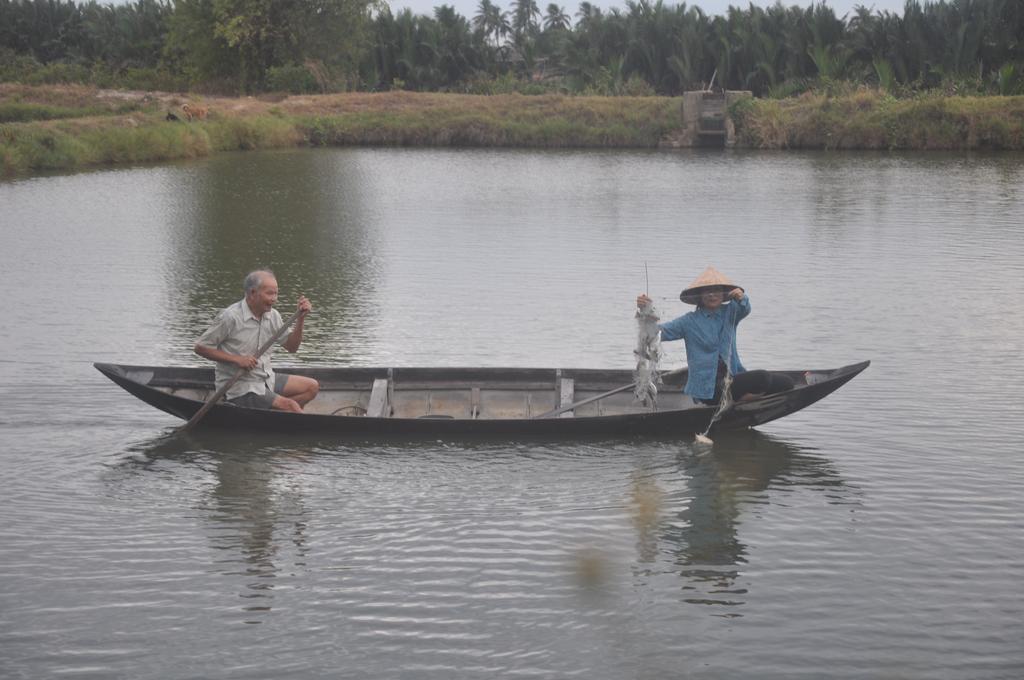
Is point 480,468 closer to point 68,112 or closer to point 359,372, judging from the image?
point 359,372

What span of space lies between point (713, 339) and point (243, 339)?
3562 mm

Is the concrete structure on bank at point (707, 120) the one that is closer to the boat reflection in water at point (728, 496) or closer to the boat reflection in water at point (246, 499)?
the boat reflection in water at point (728, 496)

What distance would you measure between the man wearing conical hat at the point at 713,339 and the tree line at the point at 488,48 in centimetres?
3606

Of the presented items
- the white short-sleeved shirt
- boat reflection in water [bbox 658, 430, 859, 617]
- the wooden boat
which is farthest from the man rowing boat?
boat reflection in water [bbox 658, 430, 859, 617]

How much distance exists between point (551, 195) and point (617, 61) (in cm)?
2803

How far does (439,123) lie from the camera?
4550 centimetres

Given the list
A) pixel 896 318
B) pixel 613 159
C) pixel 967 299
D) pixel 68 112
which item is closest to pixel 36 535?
pixel 896 318

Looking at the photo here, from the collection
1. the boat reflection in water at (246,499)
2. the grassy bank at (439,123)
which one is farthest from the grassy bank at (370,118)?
the boat reflection in water at (246,499)

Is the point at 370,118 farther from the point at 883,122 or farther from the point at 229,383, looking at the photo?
the point at 229,383

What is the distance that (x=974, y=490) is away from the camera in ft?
29.1

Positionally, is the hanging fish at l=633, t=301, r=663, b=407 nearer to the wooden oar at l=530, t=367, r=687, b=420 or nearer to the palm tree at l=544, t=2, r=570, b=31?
the wooden oar at l=530, t=367, r=687, b=420

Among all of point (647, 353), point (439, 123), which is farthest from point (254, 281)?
point (439, 123)

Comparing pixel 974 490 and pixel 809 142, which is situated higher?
pixel 809 142

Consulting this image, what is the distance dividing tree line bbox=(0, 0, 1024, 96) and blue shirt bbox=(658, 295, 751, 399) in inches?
1420
